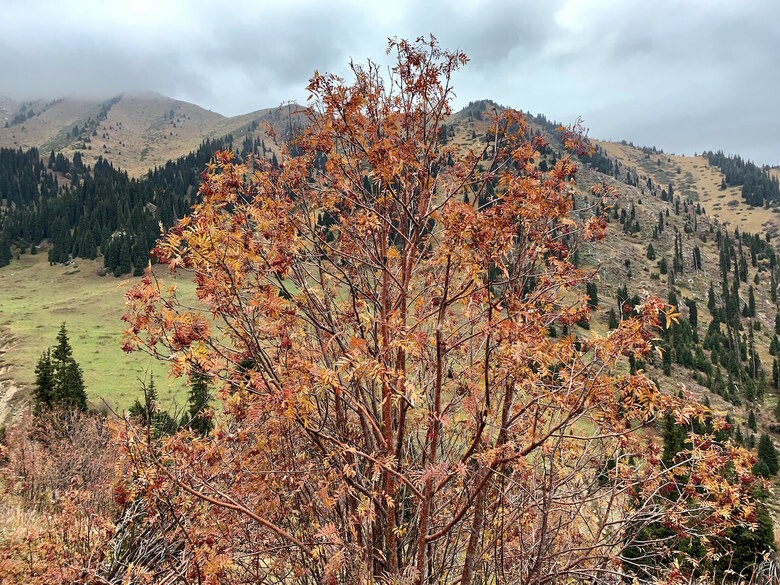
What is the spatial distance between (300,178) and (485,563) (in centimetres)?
650

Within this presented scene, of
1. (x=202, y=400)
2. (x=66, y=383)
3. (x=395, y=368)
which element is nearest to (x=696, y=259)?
(x=202, y=400)

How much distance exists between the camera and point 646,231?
153000 mm

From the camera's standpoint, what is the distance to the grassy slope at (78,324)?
41719mm

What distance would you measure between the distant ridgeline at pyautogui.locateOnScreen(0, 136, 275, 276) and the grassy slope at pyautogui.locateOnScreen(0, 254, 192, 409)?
20.5 feet

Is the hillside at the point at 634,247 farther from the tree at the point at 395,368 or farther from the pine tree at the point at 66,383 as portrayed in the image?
the tree at the point at 395,368

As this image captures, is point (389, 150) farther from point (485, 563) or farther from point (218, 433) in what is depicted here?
point (485, 563)

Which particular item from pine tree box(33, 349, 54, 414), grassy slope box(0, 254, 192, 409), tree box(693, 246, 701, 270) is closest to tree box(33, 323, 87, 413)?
pine tree box(33, 349, 54, 414)

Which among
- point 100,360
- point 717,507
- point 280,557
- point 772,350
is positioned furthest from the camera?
point 772,350

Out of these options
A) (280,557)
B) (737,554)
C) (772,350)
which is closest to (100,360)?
(280,557)

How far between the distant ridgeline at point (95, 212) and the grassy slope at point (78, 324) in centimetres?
624

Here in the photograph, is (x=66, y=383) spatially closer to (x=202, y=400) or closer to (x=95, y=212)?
(x=202, y=400)

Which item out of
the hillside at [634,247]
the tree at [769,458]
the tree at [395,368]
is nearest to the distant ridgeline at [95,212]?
the hillside at [634,247]

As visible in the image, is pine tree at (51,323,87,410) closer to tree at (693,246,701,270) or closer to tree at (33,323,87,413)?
tree at (33,323,87,413)

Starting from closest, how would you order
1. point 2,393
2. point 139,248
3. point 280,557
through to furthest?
point 280,557 → point 2,393 → point 139,248
